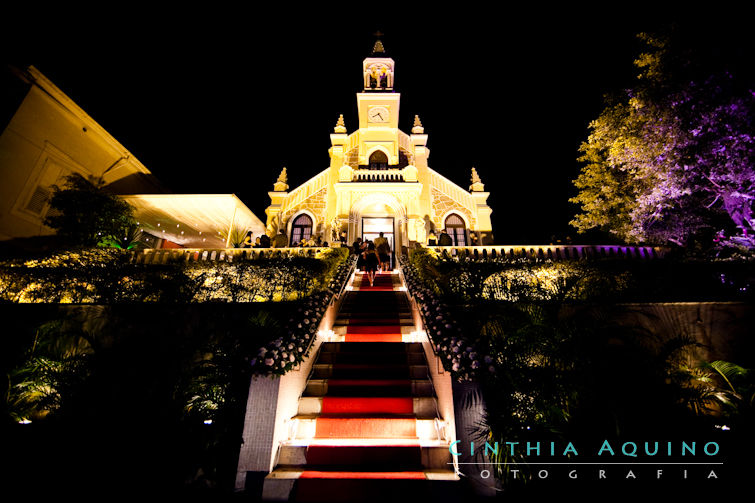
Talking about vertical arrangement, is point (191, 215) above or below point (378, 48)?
below

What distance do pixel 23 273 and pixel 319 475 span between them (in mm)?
9834

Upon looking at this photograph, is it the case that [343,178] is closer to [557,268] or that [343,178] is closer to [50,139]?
[557,268]

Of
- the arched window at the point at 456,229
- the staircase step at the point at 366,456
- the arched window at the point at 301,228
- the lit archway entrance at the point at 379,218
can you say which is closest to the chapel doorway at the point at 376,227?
the lit archway entrance at the point at 379,218

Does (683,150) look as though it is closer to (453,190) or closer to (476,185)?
(476,185)

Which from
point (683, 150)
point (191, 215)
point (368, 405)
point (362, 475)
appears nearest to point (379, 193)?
point (191, 215)

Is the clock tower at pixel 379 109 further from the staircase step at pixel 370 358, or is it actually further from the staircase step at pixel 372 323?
the staircase step at pixel 370 358

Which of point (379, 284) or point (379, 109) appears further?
point (379, 109)

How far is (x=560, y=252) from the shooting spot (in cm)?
1175

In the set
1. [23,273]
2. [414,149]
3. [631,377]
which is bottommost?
[631,377]

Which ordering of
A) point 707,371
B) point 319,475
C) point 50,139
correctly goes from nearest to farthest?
point 319,475 → point 707,371 → point 50,139

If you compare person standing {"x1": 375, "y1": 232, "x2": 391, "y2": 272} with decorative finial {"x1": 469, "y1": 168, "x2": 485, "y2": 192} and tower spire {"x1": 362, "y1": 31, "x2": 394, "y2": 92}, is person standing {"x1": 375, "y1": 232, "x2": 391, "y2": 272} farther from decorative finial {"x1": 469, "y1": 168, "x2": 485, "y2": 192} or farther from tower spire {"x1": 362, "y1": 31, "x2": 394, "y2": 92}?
tower spire {"x1": 362, "y1": 31, "x2": 394, "y2": 92}

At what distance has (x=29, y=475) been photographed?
2785mm

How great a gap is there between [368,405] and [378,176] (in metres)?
14.9

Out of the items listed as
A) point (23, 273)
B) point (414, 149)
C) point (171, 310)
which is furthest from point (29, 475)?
point (414, 149)
